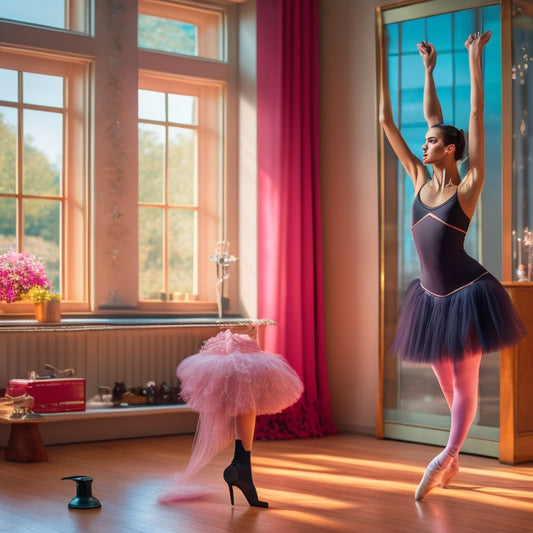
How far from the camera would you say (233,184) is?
5.75m

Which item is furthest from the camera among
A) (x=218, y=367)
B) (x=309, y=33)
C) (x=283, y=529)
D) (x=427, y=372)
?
(x=309, y=33)

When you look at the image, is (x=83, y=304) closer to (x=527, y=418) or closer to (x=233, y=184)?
(x=233, y=184)

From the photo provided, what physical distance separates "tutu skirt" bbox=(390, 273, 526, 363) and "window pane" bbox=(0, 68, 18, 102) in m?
2.88

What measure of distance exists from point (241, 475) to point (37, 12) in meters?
3.24

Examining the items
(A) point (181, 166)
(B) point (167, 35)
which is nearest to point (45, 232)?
(A) point (181, 166)

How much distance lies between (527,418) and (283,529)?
197 centimetres

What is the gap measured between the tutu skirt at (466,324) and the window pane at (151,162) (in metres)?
2.47

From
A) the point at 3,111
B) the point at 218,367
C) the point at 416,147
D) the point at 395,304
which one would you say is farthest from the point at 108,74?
the point at 218,367

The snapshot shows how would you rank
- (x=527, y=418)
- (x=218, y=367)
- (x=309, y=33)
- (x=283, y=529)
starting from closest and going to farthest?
(x=283, y=529) → (x=218, y=367) → (x=527, y=418) → (x=309, y=33)

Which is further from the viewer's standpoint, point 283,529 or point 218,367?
point 218,367

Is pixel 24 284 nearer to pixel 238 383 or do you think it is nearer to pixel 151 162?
pixel 151 162

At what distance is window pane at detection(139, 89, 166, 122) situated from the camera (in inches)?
216

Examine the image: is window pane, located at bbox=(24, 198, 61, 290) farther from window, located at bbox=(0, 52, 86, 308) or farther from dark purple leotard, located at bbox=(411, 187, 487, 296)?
dark purple leotard, located at bbox=(411, 187, 487, 296)

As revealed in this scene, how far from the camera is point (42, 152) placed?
16.9 ft
